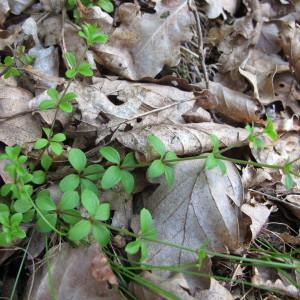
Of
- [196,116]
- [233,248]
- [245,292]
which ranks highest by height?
[196,116]

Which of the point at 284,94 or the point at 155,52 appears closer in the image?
the point at 155,52

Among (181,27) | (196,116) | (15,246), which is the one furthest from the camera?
(181,27)

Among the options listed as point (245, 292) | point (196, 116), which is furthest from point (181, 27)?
point (245, 292)

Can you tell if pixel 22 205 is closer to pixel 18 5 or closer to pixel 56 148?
pixel 56 148

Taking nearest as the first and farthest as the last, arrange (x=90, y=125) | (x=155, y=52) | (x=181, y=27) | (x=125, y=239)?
(x=125, y=239) < (x=90, y=125) < (x=155, y=52) < (x=181, y=27)

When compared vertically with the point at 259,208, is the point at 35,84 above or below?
above

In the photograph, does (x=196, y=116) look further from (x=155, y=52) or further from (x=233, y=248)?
(x=233, y=248)
